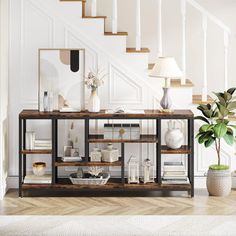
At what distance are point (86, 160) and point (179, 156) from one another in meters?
1.01

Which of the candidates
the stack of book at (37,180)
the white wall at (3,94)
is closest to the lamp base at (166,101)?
the stack of book at (37,180)

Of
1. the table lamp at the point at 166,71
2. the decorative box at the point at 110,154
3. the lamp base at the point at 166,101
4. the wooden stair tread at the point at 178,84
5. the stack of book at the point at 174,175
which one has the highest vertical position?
the table lamp at the point at 166,71

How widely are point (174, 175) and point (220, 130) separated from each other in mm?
641

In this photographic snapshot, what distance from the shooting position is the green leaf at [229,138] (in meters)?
6.95

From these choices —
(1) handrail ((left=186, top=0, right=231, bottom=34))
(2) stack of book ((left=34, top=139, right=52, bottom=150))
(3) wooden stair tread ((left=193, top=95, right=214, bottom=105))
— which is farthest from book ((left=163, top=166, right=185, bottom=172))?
(1) handrail ((left=186, top=0, right=231, bottom=34))

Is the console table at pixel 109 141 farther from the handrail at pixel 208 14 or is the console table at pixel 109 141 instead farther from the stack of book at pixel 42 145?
the handrail at pixel 208 14

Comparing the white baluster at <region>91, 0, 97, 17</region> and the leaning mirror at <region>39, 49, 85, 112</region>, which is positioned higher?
the white baluster at <region>91, 0, 97, 17</region>

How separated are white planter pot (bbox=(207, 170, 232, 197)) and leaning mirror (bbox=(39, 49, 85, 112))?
4.76 feet

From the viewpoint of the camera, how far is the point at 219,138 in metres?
6.93

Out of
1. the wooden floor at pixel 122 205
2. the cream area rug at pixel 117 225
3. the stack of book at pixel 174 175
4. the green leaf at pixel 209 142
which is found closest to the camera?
the cream area rug at pixel 117 225

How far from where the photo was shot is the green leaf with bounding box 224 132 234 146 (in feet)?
22.8

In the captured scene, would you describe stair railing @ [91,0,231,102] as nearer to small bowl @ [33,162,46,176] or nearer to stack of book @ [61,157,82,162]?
stack of book @ [61,157,82,162]

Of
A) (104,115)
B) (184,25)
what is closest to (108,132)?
(104,115)

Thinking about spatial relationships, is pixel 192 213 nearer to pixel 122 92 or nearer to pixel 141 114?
pixel 141 114
